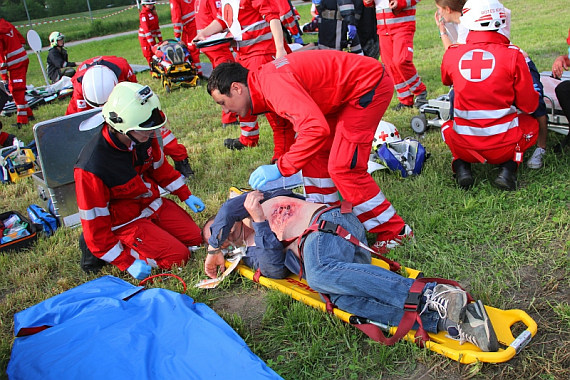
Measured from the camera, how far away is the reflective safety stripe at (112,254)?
4.12m

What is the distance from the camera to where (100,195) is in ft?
13.2

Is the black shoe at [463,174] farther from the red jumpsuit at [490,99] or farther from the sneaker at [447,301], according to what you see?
the sneaker at [447,301]

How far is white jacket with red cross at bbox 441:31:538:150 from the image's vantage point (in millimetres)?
4250

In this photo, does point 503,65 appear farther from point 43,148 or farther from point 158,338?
point 43,148

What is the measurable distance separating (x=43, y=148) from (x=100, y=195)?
4.09 feet

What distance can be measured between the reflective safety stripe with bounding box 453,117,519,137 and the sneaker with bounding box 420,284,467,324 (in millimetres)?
1973

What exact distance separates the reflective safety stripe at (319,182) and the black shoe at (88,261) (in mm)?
1924

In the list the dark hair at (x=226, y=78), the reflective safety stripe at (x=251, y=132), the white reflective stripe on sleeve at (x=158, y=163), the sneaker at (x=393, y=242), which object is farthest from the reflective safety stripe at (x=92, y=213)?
the reflective safety stripe at (x=251, y=132)

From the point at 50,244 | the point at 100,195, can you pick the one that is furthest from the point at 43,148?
the point at 100,195

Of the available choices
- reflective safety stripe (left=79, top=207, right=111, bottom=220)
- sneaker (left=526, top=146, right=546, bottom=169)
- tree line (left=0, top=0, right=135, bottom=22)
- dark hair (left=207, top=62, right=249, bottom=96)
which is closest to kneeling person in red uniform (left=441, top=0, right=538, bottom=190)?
A: sneaker (left=526, top=146, right=546, bottom=169)

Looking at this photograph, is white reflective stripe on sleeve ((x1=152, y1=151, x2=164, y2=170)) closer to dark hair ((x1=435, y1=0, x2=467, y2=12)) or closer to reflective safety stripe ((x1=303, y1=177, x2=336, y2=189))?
reflective safety stripe ((x1=303, y1=177, x2=336, y2=189))

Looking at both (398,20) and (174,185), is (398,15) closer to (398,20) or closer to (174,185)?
(398,20)

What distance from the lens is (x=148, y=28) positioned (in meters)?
12.3

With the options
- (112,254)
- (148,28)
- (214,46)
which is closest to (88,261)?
(112,254)
